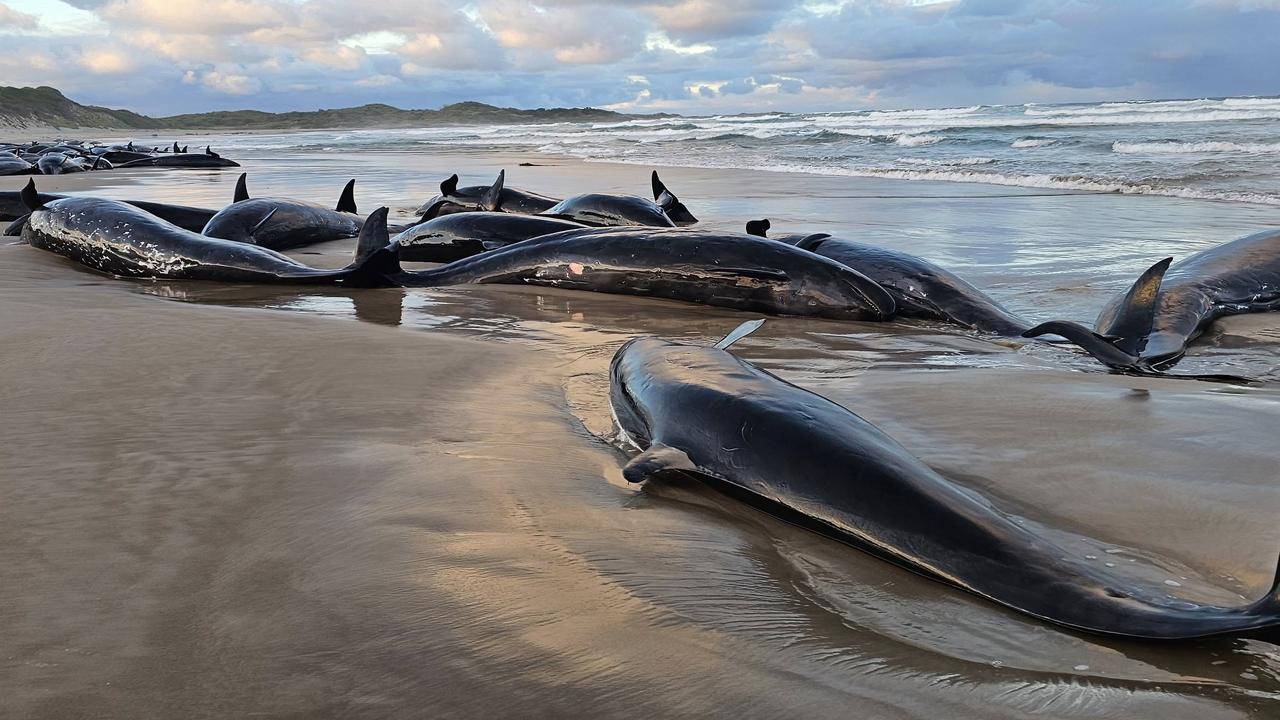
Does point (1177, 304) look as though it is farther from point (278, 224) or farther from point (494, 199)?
point (278, 224)

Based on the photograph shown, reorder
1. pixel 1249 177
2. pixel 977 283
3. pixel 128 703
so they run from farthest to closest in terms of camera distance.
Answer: pixel 1249 177
pixel 977 283
pixel 128 703

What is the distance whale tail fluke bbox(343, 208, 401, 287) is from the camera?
5906mm

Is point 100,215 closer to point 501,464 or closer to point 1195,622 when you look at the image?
point 501,464

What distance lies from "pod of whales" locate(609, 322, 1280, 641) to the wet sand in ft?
0.19

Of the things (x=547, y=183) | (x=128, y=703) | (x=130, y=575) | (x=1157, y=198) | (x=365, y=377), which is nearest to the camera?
(x=128, y=703)

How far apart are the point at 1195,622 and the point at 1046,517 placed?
0.73 m

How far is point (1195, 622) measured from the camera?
1.66 m

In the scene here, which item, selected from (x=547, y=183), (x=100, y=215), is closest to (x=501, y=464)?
(x=100, y=215)

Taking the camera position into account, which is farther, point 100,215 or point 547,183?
point 547,183

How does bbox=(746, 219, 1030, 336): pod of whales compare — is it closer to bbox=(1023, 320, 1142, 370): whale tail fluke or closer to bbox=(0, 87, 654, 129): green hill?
bbox=(1023, 320, 1142, 370): whale tail fluke

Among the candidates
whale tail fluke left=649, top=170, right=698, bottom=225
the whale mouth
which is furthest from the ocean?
the whale mouth

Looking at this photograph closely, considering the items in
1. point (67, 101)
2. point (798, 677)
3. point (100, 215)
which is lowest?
point (798, 677)

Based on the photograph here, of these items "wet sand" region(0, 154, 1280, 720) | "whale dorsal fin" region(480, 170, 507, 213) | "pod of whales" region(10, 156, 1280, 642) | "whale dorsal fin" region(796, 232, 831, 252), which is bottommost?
"wet sand" region(0, 154, 1280, 720)

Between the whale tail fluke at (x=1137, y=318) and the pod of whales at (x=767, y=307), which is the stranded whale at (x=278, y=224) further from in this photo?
the whale tail fluke at (x=1137, y=318)
